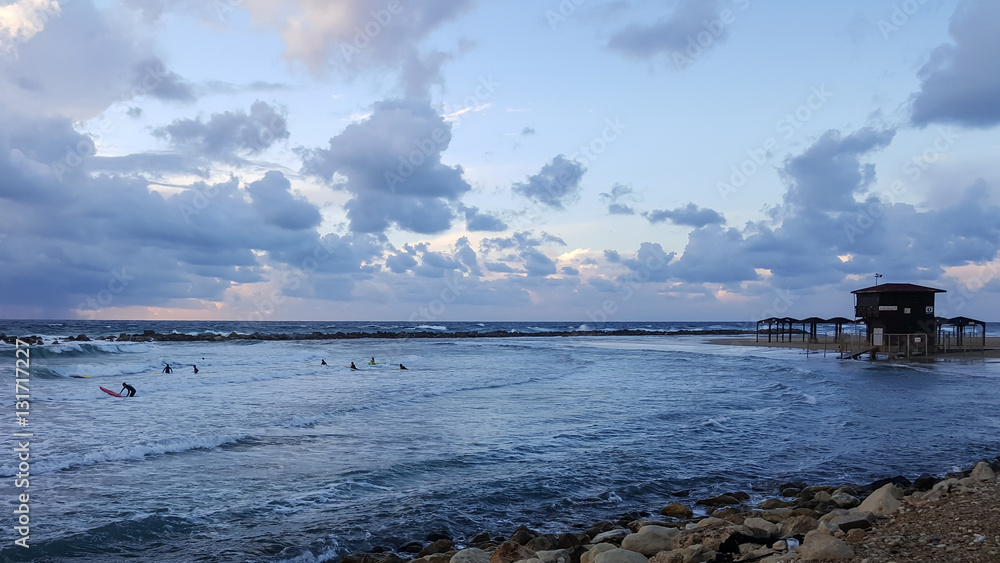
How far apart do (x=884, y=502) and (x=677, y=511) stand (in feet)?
9.05

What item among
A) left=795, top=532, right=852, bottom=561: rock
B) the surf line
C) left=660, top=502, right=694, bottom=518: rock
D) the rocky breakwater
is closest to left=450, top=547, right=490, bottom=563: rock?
the rocky breakwater

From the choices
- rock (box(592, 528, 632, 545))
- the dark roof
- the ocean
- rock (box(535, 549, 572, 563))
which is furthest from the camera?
the dark roof

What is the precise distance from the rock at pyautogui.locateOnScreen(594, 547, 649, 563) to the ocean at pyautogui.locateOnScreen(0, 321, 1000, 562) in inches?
86.4

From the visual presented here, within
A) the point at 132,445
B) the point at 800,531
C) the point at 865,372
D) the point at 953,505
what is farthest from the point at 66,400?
the point at 865,372

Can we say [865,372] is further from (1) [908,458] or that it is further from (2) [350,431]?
(2) [350,431]

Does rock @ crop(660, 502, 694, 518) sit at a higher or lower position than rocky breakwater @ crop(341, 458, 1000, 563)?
lower

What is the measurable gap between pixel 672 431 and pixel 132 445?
42.5 ft

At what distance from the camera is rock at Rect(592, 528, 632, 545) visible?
308 inches

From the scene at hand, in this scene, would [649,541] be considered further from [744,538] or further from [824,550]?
[824,550]

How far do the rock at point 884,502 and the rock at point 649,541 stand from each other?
8.70 feet

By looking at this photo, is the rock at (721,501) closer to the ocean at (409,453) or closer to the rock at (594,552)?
the ocean at (409,453)

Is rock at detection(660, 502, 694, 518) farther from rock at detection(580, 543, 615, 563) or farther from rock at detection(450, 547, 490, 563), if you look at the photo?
rock at detection(450, 547, 490, 563)

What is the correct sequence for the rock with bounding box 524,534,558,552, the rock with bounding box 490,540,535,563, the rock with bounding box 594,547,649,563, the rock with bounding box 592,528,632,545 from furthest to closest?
the rock with bounding box 592,528,632,545
the rock with bounding box 524,534,558,552
the rock with bounding box 490,540,535,563
the rock with bounding box 594,547,649,563

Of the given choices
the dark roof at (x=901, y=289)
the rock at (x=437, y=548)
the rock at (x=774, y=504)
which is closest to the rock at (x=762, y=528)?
the rock at (x=774, y=504)
